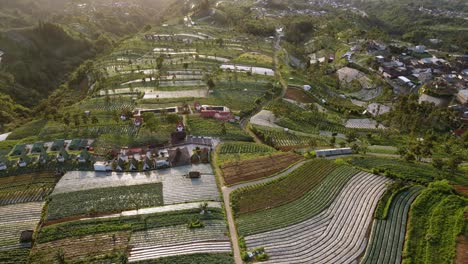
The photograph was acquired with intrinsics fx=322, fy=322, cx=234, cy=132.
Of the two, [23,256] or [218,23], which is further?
[218,23]

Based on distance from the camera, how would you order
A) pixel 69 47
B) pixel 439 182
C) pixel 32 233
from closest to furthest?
pixel 32 233 → pixel 439 182 → pixel 69 47

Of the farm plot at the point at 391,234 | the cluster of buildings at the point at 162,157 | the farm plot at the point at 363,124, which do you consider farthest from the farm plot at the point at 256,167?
the farm plot at the point at 363,124

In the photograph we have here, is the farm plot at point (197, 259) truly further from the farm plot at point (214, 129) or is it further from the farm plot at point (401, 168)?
the farm plot at point (401, 168)

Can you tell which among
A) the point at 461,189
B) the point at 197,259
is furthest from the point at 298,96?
the point at 197,259

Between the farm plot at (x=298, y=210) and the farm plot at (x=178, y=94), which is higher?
the farm plot at (x=178, y=94)

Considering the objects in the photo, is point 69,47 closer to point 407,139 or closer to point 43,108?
point 43,108

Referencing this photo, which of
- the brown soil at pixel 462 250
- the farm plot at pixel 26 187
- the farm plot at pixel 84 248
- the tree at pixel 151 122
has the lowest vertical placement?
the brown soil at pixel 462 250

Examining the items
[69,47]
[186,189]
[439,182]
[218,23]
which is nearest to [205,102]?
[186,189]
